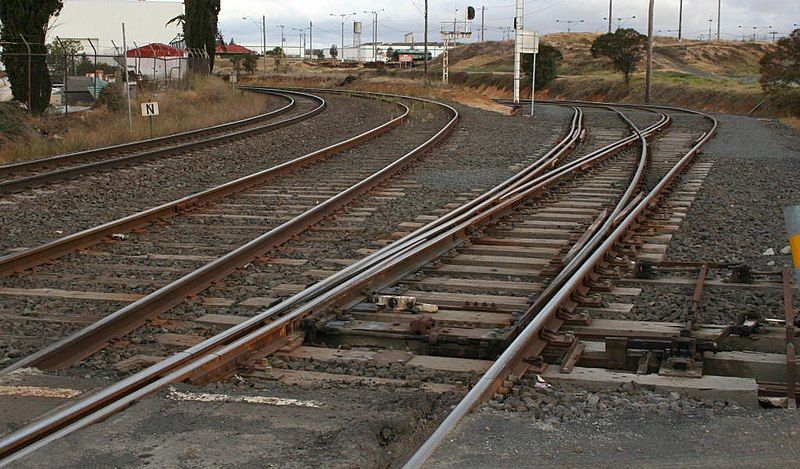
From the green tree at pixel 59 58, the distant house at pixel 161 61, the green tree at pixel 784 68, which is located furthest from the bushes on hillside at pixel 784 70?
the green tree at pixel 59 58

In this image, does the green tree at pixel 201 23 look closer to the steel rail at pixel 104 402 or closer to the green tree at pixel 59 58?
the green tree at pixel 59 58

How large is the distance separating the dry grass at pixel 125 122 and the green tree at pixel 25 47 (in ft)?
3.02

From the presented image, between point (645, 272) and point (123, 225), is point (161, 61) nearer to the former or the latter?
point (123, 225)

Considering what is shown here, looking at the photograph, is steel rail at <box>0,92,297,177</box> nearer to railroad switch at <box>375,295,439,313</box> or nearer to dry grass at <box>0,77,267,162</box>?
dry grass at <box>0,77,267,162</box>

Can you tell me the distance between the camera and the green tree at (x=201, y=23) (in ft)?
161

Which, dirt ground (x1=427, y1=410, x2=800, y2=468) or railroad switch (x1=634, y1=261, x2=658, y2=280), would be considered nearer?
dirt ground (x1=427, y1=410, x2=800, y2=468)

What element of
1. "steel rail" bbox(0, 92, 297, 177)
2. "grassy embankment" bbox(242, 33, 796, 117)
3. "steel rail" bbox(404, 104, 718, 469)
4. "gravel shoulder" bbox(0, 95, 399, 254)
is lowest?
"gravel shoulder" bbox(0, 95, 399, 254)

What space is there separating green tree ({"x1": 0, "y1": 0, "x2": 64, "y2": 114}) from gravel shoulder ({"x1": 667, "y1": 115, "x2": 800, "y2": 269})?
17.1 m

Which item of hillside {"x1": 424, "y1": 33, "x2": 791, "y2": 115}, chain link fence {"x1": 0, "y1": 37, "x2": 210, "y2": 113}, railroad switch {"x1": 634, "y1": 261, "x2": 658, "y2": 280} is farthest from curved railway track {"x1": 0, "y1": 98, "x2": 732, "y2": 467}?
hillside {"x1": 424, "y1": 33, "x2": 791, "y2": 115}

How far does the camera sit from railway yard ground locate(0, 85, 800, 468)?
15.1ft

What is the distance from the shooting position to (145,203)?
12734 mm

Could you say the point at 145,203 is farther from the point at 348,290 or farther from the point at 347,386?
the point at 347,386

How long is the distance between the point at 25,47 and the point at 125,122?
17.2 feet

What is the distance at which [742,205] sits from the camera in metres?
12.7
